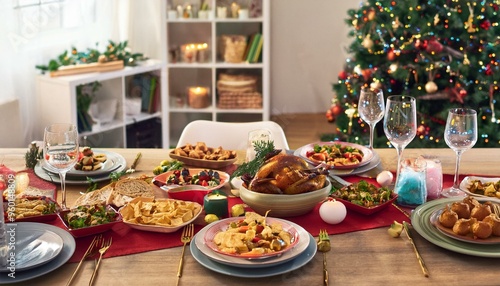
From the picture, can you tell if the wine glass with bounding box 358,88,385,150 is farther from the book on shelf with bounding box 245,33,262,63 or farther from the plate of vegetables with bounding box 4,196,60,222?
the book on shelf with bounding box 245,33,262,63

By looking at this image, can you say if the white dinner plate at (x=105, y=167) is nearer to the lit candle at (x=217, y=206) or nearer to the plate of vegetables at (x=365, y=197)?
the lit candle at (x=217, y=206)

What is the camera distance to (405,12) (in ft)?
13.9

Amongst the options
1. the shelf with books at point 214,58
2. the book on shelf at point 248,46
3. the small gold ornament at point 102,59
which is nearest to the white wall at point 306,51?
the shelf with books at point 214,58

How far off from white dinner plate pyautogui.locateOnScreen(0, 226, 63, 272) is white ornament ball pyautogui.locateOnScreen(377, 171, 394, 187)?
0.91 metres

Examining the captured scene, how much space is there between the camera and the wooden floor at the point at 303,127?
533cm

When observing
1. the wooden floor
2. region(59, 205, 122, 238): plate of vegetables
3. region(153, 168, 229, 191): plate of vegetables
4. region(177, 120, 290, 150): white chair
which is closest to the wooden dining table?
region(59, 205, 122, 238): plate of vegetables

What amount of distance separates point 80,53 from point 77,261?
109 inches

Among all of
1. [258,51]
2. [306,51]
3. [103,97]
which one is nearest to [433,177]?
[103,97]

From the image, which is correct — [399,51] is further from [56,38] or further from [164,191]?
[164,191]

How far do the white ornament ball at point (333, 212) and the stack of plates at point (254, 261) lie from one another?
16 centimetres

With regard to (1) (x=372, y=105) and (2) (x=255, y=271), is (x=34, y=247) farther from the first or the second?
(1) (x=372, y=105)

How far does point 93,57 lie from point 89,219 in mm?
2583

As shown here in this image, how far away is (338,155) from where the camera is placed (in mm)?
2328

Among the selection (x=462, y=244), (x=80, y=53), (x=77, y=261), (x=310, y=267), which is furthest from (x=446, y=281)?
(x=80, y=53)
